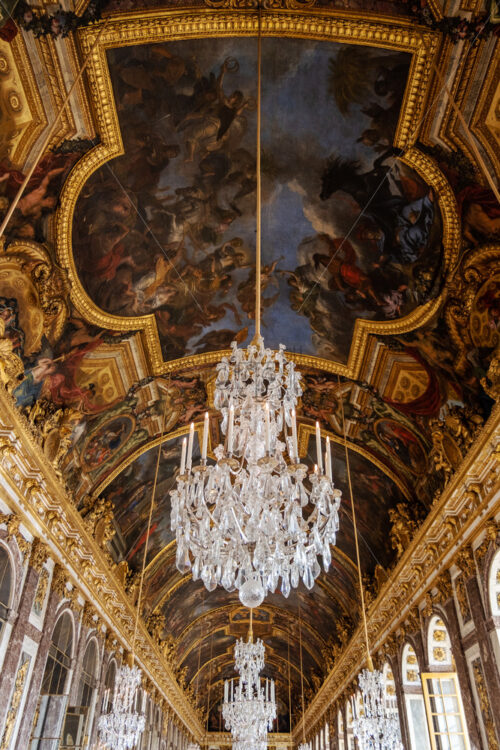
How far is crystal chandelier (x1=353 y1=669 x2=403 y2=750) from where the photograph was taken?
11.3 metres

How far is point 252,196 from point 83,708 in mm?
11047

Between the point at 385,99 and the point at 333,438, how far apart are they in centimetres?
890

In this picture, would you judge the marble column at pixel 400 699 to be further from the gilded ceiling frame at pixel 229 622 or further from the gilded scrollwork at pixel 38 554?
the gilded ceiling frame at pixel 229 622

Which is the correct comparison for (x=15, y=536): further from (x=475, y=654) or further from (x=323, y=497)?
(x=475, y=654)

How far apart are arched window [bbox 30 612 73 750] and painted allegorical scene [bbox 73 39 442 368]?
6603 mm

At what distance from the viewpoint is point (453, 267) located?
8578 mm

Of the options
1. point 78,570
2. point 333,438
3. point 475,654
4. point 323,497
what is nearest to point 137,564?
point 78,570

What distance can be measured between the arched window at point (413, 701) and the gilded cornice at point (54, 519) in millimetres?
7869

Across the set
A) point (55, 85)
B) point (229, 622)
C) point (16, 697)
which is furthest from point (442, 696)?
point (229, 622)

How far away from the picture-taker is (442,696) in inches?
427

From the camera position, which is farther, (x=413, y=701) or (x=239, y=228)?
(x=413, y=701)

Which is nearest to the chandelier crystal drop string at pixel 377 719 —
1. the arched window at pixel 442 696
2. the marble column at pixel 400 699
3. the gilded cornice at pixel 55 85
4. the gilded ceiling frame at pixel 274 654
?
the arched window at pixel 442 696

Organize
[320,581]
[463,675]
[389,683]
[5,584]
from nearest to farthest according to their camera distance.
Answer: [5,584] → [463,675] → [389,683] → [320,581]

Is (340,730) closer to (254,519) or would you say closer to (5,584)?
(5,584)
